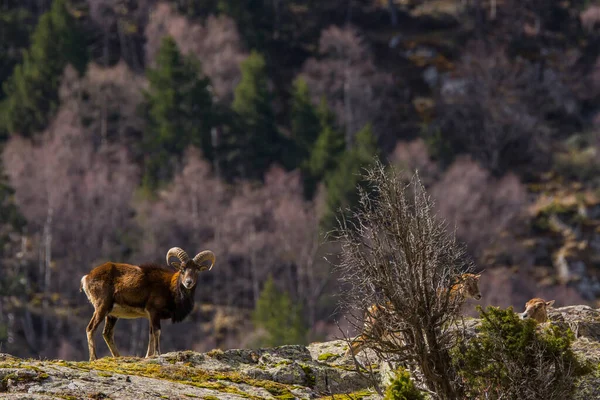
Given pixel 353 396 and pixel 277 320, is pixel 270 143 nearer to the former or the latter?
pixel 277 320

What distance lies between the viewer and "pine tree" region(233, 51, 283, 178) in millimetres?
120688

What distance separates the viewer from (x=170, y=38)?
11900 cm

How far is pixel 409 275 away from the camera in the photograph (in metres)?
22.0

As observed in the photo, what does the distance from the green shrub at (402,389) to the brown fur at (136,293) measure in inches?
279

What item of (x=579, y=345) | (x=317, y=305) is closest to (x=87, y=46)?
(x=317, y=305)

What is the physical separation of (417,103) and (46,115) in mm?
35447

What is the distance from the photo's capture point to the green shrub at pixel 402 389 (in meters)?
20.7

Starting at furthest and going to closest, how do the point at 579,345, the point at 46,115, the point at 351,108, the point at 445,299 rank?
the point at 351,108 < the point at 46,115 < the point at 579,345 < the point at 445,299

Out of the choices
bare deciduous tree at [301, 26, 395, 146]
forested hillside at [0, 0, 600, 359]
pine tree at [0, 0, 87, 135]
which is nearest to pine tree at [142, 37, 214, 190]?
forested hillside at [0, 0, 600, 359]

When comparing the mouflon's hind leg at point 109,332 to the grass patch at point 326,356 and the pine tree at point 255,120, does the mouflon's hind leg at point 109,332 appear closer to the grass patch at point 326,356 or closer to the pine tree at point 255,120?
the grass patch at point 326,356

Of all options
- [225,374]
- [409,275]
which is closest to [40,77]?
[225,374]

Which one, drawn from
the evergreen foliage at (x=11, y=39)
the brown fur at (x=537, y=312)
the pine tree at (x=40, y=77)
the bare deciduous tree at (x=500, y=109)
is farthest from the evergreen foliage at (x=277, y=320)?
the brown fur at (x=537, y=312)

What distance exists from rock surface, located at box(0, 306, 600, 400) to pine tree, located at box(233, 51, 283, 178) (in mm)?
94484

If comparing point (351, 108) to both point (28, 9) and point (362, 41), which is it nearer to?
point (362, 41)
